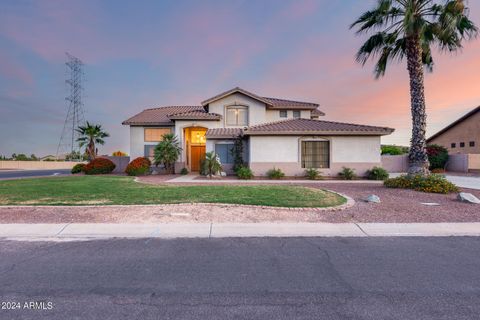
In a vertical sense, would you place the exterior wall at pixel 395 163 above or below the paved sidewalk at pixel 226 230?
above

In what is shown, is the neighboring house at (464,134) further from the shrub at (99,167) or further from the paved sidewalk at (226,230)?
the shrub at (99,167)

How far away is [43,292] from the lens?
341 cm

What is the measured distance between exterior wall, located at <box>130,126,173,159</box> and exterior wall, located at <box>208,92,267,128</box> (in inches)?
285

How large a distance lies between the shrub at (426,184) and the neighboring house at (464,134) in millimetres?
24553

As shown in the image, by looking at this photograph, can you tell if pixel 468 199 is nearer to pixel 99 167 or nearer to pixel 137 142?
pixel 137 142

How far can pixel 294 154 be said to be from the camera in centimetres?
1811

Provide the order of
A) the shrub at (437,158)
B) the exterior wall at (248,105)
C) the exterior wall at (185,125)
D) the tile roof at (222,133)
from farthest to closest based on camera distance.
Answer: the shrub at (437,158) → the exterior wall at (248,105) → the exterior wall at (185,125) → the tile roof at (222,133)

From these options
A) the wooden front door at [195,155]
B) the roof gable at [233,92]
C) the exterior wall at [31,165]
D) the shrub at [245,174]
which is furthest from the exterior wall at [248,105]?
the exterior wall at [31,165]

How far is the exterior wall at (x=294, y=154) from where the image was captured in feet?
59.1

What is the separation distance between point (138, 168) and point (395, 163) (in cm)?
2575

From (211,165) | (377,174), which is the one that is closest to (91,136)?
(211,165)

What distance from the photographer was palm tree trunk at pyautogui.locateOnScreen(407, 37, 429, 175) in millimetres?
11977

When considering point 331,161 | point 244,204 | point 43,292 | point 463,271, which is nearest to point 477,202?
point 463,271

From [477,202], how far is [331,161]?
964 cm
